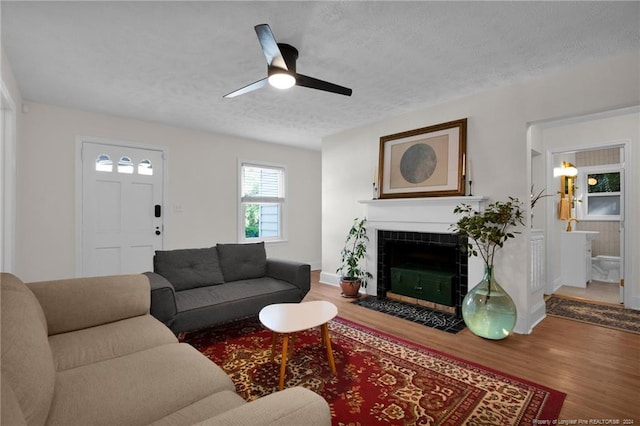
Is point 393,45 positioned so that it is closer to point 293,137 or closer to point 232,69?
point 232,69

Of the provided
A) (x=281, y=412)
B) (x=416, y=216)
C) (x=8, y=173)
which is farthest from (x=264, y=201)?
(x=281, y=412)

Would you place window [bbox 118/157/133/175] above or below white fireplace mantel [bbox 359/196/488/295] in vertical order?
above

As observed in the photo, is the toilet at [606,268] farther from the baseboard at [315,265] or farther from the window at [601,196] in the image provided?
the baseboard at [315,265]

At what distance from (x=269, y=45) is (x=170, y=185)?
3.26 meters

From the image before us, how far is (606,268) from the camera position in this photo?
5191mm

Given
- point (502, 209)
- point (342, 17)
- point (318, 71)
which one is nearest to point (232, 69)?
point (318, 71)

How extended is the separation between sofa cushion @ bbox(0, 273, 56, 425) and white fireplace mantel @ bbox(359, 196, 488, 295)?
3390 mm

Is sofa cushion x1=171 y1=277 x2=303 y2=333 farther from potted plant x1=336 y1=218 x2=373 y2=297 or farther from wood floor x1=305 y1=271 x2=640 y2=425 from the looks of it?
potted plant x1=336 y1=218 x2=373 y2=297

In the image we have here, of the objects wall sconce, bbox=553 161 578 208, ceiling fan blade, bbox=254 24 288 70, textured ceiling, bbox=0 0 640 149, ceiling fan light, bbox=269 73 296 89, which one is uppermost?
textured ceiling, bbox=0 0 640 149

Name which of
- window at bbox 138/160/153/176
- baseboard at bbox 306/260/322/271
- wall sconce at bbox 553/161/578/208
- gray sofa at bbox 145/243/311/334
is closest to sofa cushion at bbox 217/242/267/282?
gray sofa at bbox 145/243/311/334

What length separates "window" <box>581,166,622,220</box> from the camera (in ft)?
18.4

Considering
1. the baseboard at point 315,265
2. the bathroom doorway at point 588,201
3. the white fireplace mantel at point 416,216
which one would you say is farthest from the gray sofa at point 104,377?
the baseboard at point 315,265

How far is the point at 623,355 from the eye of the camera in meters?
2.47

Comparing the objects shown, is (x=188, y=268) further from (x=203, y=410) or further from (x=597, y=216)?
(x=597, y=216)
